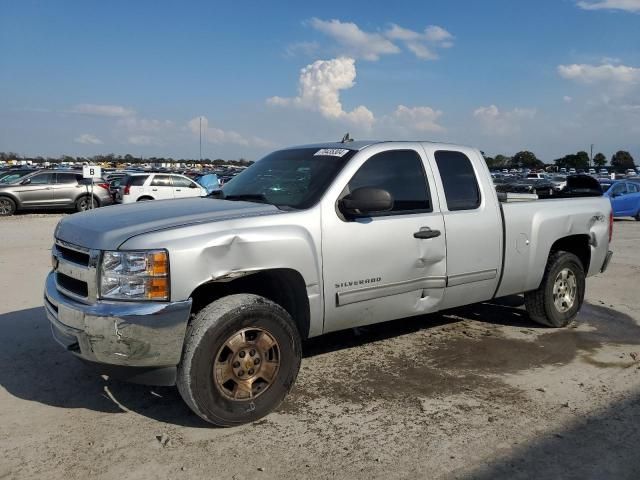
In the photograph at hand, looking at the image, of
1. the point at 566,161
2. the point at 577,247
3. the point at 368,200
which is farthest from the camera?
the point at 566,161

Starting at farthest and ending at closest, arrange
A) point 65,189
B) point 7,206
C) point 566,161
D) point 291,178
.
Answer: point 566,161
point 65,189
point 7,206
point 291,178

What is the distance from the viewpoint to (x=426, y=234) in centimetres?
450

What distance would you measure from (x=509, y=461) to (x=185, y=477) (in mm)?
1791

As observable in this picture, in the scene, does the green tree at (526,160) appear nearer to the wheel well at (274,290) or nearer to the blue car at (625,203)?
the blue car at (625,203)

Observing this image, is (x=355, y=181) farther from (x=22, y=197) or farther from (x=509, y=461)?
(x=22, y=197)

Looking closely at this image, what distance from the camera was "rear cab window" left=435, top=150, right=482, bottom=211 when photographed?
4.87m

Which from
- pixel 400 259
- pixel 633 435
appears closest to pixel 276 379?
pixel 400 259

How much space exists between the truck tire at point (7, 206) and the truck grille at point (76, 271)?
18.7 meters

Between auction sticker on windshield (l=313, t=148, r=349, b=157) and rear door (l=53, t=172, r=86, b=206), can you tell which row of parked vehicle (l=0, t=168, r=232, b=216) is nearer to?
rear door (l=53, t=172, r=86, b=206)

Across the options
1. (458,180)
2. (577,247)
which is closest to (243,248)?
(458,180)

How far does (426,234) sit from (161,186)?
18710 mm

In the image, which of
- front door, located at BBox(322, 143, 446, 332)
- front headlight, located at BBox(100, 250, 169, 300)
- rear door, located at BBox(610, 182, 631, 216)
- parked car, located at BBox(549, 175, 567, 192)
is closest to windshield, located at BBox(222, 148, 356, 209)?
front door, located at BBox(322, 143, 446, 332)

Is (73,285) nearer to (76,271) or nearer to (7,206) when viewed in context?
(76,271)

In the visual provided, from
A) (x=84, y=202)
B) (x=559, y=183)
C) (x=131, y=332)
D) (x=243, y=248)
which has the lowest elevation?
(x=131, y=332)
